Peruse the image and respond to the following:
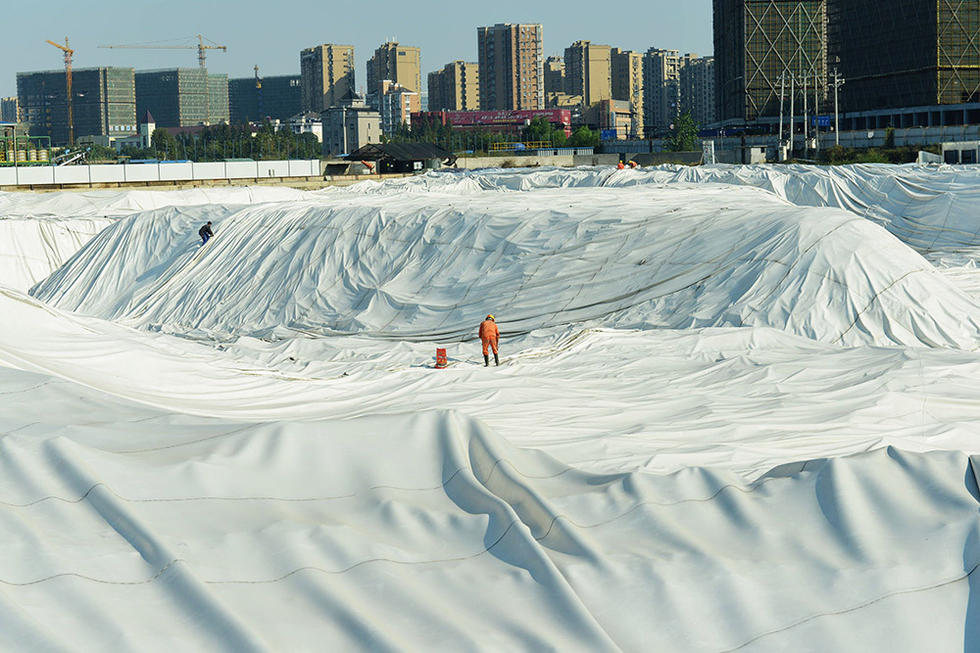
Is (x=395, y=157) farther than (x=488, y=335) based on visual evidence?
Yes

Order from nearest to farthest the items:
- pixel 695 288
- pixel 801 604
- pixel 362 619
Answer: pixel 362 619
pixel 801 604
pixel 695 288

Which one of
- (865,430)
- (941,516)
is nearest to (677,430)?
(865,430)

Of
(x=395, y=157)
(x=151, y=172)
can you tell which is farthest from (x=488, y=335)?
(x=395, y=157)

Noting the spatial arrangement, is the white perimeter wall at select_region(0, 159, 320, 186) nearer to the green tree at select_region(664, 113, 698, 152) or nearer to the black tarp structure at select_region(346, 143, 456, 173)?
the black tarp structure at select_region(346, 143, 456, 173)

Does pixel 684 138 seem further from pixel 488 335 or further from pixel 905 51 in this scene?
pixel 488 335

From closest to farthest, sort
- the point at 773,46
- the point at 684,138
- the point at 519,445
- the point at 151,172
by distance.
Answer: the point at 519,445, the point at 151,172, the point at 684,138, the point at 773,46

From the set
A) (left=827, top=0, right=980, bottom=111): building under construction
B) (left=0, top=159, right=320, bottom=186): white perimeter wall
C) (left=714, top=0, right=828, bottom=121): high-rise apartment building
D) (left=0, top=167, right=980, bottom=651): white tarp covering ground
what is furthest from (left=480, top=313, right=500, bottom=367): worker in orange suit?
(left=714, top=0, right=828, bottom=121): high-rise apartment building

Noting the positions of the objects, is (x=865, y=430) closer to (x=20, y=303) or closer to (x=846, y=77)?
(x=20, y=303)
